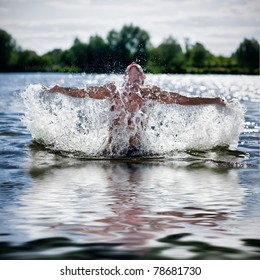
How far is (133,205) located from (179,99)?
3708mm

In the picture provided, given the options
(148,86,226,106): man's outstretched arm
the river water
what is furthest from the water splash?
(148,86,226,106): man's outstretched arm

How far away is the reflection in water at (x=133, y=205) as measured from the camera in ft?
14.4

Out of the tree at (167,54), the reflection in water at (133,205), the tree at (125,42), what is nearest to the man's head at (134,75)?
the reflection in water at (133,205)

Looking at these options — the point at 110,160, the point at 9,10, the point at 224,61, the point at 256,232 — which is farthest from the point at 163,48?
the point at 256,232

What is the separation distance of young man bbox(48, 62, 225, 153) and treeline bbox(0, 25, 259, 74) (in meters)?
9.84

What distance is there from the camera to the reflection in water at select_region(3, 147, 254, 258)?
4.38 metres

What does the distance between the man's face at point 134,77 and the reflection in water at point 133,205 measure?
5.08 feet

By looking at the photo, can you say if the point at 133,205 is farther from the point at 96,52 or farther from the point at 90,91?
the point at 96,52

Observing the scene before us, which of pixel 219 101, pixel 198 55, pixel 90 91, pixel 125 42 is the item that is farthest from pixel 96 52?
pixel 219 101

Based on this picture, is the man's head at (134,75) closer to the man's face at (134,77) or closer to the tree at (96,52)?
the man's face at (134,77)

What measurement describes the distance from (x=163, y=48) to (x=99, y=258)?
53264mm

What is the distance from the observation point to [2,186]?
6305 millimetres
